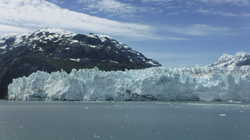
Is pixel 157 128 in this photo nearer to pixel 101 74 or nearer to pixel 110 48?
pixel 101 74

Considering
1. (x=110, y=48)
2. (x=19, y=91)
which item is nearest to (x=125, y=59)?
(x=110, y=48)

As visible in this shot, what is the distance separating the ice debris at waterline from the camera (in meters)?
59.2

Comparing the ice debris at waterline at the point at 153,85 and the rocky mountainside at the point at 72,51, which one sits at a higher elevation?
the rocky mountainside at the point at 72,51

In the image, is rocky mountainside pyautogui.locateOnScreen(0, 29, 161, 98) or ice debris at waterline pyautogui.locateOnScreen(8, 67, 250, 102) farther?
rocky mountainside pyautogui.locateOnScreen(0, 29, 161, 98)

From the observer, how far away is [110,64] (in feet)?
406

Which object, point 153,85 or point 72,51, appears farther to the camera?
point 72,51

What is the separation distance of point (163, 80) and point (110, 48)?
283 ft

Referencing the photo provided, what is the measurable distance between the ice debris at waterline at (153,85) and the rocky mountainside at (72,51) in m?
44.2

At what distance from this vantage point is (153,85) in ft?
199

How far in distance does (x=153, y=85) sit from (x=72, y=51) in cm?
8216

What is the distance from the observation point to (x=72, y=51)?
13912 centimetres

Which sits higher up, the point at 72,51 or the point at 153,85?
the point at 72,51

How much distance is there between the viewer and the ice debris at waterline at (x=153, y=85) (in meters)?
59.2

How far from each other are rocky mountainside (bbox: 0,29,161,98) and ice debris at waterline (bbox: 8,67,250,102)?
1741 inches
